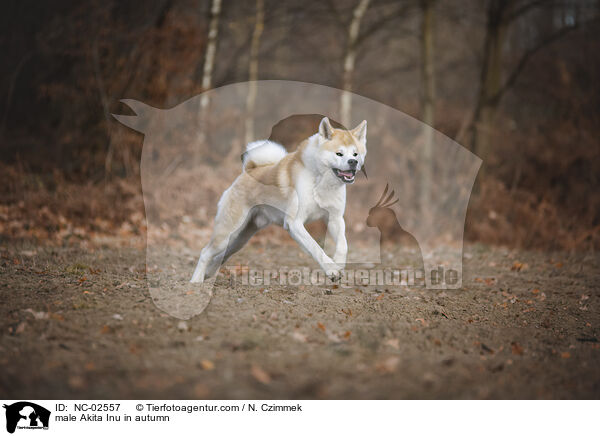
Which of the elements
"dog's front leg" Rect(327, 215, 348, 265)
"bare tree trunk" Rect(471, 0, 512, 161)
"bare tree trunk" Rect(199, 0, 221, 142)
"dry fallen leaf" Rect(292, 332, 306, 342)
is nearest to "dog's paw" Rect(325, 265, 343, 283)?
"dog's front leg" Rect(327, 215, 348, 265)

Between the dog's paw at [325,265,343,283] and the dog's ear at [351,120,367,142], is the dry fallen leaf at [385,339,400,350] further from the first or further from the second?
the dog's ear at [351,120,367,142]

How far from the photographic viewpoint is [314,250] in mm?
4648

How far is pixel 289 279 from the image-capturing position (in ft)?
19.6

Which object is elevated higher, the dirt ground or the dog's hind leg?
the dog's hind leg

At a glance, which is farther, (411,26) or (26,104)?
(411,26)

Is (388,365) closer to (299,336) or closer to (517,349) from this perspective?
(299,336)

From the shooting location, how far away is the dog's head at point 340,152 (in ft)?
15.2

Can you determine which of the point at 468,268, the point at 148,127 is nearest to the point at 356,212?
the point at 468,268

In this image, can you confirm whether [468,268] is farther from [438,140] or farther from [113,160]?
[113,160]

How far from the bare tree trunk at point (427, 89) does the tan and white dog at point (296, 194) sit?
609 cm

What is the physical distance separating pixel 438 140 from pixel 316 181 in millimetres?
7954

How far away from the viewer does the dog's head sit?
464 centimetres

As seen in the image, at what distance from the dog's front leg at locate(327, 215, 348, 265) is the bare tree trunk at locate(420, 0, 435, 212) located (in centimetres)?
643
